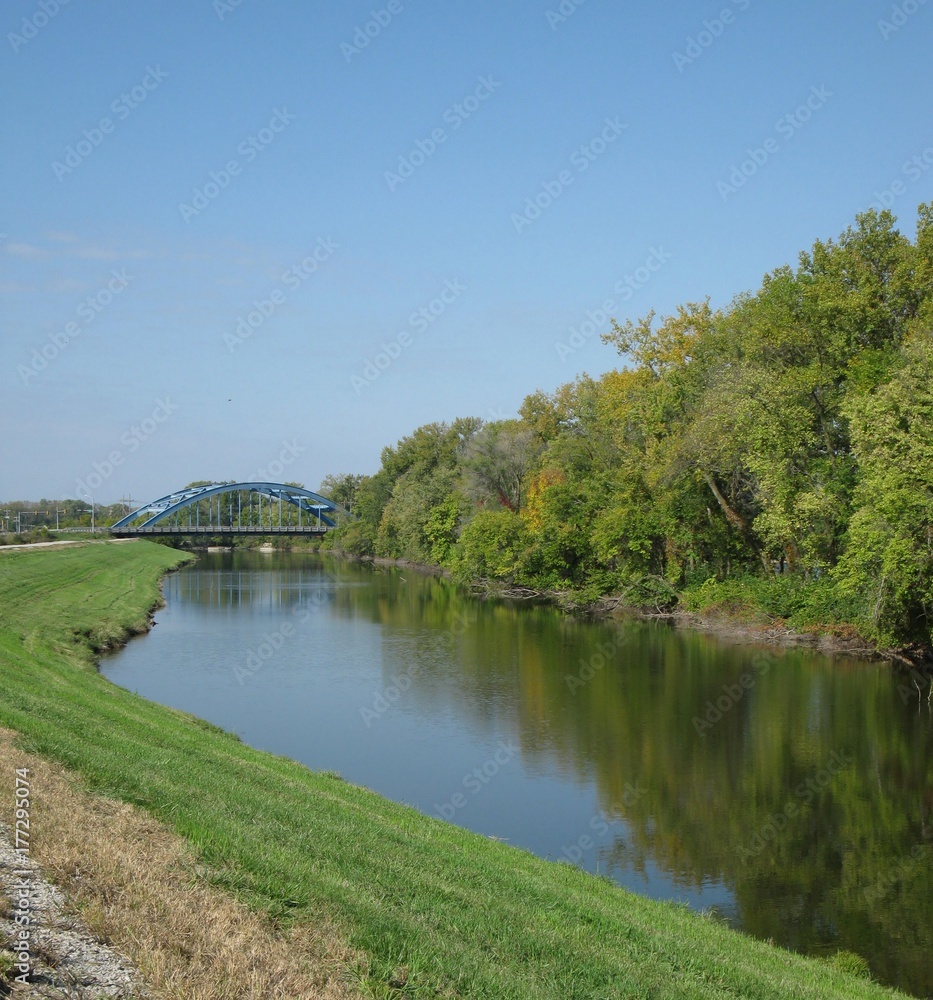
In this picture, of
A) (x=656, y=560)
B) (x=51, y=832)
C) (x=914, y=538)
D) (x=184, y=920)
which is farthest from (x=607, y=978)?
(x=656, y=560)

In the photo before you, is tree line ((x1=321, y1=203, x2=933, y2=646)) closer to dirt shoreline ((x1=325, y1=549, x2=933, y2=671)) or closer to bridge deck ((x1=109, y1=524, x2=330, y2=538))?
dirt shoreline ((x1=325, y1=549, x2=933, y2=671))

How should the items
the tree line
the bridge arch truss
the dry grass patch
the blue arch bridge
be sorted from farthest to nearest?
the bridge arch truss
the blue arch bridge
the tree line
the dry grass patch

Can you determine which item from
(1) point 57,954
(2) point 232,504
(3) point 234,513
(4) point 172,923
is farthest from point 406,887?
(3) point 234,513

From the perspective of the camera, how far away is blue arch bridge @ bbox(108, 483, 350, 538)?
364 ft

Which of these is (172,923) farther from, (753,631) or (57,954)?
(753,631)

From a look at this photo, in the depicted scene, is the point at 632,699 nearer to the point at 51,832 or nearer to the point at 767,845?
the point at 767,845

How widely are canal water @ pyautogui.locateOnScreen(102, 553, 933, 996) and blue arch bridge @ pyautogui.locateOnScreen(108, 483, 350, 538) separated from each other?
72997mm

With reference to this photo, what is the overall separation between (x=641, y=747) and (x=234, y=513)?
12045cm

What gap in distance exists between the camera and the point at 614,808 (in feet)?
52.6

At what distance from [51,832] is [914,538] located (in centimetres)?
2244

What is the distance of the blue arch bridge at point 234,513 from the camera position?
110812 millimetres

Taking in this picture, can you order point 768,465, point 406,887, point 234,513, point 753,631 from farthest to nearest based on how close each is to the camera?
point 234,513 → point 753,631 → point 768,465 → point 406,887

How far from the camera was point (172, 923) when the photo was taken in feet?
17.9

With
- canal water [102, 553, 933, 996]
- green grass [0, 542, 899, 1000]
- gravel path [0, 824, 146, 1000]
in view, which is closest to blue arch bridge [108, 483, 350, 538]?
canal water [102, 553, 933, 996]
